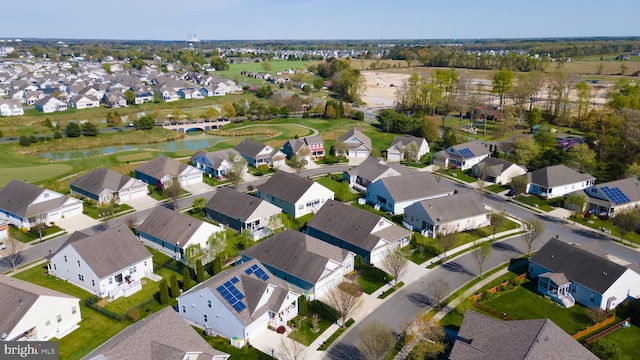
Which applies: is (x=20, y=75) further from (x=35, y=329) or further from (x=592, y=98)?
(x=592, y=98)

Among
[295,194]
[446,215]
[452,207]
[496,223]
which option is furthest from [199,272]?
[496,223]

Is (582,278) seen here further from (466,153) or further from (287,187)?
(466,153)

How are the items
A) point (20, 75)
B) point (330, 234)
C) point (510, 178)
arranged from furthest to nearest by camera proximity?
1. point (20, 75)
2. point (510, 178)
3. point (330, 234)

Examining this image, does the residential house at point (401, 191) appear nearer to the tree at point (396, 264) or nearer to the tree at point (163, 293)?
the tree at point (396, 264)

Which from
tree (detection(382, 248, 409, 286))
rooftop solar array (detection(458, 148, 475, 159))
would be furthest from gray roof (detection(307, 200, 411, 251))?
rooftop solar array (detection(458, 148, 475, 159))

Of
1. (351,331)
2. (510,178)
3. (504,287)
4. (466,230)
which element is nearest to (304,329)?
(351,331)

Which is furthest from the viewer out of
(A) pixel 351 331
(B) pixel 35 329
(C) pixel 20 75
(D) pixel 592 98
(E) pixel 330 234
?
(C) pixel 20 75
